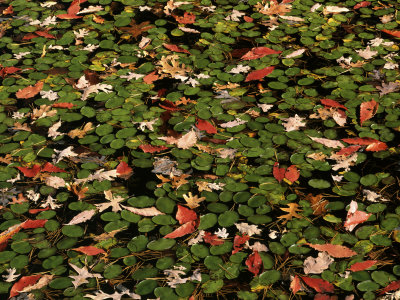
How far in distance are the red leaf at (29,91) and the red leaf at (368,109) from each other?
1.98 m

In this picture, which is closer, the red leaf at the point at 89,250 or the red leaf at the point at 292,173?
the red leaf at the point at 89,250

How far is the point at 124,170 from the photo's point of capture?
287 cm

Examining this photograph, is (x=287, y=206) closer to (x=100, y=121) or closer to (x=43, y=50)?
(x=100, y=121)

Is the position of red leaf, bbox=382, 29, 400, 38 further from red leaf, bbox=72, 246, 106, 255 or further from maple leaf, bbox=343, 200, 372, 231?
red leaf, bbox=72, 246, 106, 255

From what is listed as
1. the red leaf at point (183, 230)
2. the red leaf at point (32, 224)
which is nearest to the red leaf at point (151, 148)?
the red leaf at point (183, 230)

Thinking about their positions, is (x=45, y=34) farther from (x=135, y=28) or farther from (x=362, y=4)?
(x=362, y=4)

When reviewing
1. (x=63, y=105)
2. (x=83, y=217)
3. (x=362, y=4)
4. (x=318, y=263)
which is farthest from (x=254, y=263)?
(x=362, y=4)

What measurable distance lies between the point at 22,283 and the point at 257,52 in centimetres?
219

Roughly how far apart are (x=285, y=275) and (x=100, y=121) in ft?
4.81

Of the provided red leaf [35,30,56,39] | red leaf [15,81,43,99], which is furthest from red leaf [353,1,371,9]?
red leaf [15,81,43,99]

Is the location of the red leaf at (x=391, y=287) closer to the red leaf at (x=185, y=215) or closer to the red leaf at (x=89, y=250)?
the red leaf at (x=185, y=215)

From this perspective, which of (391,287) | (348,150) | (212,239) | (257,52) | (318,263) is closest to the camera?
(391,287)

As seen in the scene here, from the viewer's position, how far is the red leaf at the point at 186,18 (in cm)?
408

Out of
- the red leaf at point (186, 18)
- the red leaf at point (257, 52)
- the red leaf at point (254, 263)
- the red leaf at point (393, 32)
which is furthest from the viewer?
the red leaf at point (186, 18)
